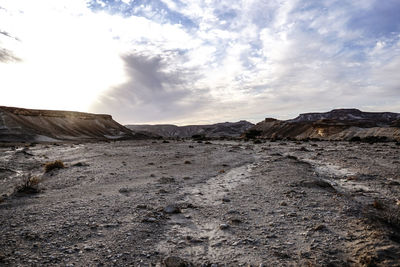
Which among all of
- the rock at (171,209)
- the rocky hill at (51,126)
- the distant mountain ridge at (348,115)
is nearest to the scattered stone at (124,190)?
the rock at (171,209)

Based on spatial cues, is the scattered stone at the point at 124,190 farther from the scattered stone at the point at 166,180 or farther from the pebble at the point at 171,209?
the pebble at the point at 171,209

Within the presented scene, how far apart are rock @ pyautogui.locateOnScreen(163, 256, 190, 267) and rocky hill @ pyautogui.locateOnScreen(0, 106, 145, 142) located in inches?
2573

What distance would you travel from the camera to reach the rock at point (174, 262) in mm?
4074

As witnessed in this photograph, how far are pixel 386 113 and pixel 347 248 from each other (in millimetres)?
206886

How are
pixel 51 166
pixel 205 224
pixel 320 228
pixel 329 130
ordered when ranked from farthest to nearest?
pixel 329 130 → pixel 51 166 → pixel 205 224 → pixel 320 228

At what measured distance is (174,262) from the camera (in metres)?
4.14

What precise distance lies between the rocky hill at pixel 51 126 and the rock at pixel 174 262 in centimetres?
6535

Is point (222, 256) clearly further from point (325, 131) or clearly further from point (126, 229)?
point (325, 131)

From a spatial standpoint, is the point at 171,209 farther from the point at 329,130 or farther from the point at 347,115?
the point at 347,115

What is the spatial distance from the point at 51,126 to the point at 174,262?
87.2 m

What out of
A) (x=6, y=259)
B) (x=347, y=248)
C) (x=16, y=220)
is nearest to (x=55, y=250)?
(x=6, y=259)

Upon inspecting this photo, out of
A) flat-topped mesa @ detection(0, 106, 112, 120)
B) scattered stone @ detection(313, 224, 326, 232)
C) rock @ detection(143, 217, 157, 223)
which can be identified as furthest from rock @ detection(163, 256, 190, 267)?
flat-topped mesa @ detection(0, 106, 112, 120)

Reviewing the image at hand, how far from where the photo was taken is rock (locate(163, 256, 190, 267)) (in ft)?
13.4

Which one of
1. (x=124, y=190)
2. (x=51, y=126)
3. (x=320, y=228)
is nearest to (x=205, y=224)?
(x=320, y=228)
